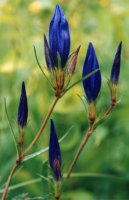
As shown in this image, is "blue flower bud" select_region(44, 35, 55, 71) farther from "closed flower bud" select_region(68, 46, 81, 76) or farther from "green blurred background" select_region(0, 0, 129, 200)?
"green blurred background" select_region(0, 0, 129, 200)

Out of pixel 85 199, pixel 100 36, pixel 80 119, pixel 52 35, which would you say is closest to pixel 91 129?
pixel 52 35

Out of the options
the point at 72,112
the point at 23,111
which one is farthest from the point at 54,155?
the point at 72,112

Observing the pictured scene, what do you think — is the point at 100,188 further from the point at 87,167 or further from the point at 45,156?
the point at 45,156

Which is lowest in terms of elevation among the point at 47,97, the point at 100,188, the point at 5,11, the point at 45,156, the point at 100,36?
the point at 100,188

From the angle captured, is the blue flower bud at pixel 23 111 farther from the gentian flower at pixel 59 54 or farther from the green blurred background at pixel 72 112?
the green blurred background at pixel 72 112

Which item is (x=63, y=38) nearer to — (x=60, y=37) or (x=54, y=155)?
(x=60, y=37)

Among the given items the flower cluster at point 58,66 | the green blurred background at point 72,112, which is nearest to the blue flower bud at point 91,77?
the flower cluster at point 58,66

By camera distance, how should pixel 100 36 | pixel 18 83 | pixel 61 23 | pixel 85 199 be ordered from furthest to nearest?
1. pixel 100 36
2. pixel 18 83
3. pixel 85 199
4. pixel 61 23
